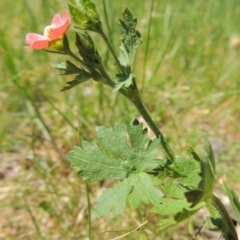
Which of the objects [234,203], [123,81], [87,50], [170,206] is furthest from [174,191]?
[87,50]

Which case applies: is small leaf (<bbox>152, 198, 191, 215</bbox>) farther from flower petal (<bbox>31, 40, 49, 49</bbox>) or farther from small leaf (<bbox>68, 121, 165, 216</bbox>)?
flower petal (<bbox>31, 40, 49, 49</bbox>)

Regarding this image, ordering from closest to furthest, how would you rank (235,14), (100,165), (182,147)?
(100,165) → (182,147) → (235,14)

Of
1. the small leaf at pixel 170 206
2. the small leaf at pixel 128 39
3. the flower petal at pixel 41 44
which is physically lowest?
the small leaf at pixel 170 206

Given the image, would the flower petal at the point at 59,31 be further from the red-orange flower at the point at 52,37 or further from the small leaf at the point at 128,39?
the small leaf at the point at 128,39

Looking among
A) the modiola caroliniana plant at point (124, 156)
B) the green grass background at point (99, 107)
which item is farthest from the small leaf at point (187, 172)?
the green grass background at point (99, 107)

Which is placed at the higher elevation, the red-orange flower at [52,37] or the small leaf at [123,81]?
the red-orange flower at [52,37]

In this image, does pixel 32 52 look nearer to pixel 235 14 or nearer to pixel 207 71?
pixel 207 71

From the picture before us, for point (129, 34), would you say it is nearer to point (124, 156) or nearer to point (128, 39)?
point (128, 39)

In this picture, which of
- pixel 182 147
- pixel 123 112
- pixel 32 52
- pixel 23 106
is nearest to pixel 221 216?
pixel 182 147
